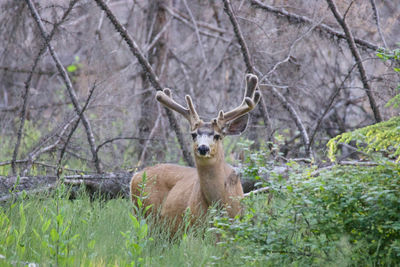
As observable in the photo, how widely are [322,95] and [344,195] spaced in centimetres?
652

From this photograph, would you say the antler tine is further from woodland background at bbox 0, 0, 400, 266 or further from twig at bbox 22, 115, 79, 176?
twig at bbox 22, 115, 79, 176

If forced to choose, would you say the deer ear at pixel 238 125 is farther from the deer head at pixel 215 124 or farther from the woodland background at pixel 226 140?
the woodland background at pixel 226 140

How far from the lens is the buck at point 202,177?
6.17 m

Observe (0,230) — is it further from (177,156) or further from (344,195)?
(177,156)

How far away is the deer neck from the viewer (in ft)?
20.3

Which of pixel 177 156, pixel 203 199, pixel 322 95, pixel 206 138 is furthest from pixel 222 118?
pixel 322 95

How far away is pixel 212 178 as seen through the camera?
20.5 ft

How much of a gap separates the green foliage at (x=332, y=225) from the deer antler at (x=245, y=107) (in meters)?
2.18

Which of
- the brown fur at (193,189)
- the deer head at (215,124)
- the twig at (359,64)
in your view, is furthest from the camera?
the twig at (359,64)

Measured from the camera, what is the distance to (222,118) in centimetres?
659

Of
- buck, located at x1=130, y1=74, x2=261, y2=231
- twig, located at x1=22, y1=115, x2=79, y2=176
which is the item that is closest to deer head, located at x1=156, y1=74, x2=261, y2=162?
buck, located at x1=130, y1=74, x2=261, y2=231

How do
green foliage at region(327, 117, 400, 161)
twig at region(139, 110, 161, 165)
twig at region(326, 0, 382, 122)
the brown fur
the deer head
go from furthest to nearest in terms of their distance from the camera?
twig at region(139, 110, 161, 165) → twig at region(326, 0, 382, 122) → the deer head → the brown fur → green foliage at region(327, 117, 400, 161)

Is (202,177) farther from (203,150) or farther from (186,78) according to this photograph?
(186,78)

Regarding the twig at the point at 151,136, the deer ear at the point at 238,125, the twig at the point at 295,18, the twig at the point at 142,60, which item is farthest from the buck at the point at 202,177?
the twig at the point at 151,136
